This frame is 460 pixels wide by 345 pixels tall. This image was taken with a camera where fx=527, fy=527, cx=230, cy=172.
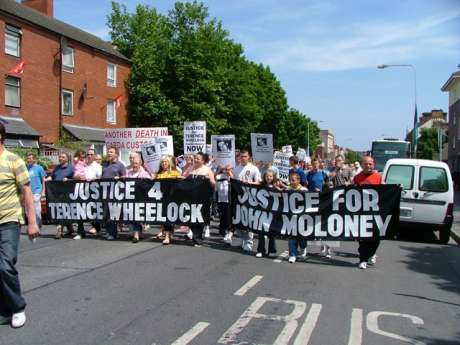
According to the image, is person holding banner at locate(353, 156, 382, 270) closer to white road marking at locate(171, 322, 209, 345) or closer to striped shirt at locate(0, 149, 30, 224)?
white road marking at locate(171, 322, 209, 345)

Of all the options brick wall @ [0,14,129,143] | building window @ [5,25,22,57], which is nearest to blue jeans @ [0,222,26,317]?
brick wall @ [0,14,129,143]

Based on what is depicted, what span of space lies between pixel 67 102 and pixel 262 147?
887 inches

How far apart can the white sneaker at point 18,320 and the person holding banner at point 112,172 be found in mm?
5875

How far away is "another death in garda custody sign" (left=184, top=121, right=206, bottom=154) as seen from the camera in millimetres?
14711

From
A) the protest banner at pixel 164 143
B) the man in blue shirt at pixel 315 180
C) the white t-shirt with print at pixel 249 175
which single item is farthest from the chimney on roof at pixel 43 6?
the white t-shirt with print at pixel 249 175

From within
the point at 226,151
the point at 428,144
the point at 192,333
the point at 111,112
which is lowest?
the point at 192,333

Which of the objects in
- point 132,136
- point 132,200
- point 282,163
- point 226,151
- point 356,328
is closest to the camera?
point 356,328

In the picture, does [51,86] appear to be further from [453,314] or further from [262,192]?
[453,314]

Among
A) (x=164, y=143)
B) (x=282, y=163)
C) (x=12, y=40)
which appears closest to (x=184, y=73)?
(x=12, y=40)

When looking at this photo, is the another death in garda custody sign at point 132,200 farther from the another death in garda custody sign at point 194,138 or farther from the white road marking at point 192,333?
the white road marking at point 192,333

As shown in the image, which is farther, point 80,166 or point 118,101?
point 118,101

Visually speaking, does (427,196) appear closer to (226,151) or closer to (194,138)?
(226,151)

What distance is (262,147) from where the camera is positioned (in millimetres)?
14906

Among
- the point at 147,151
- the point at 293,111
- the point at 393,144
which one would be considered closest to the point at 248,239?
the point at 147,151
